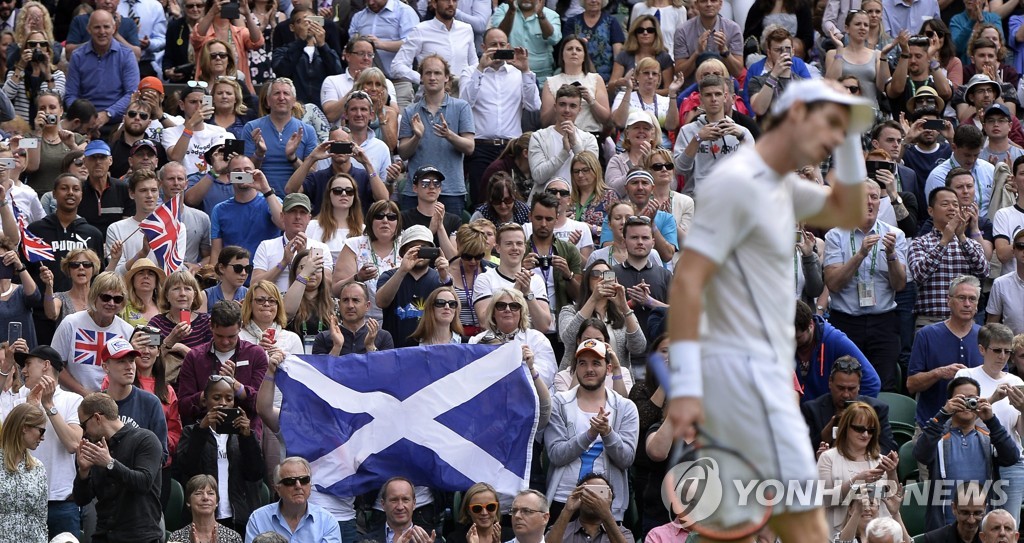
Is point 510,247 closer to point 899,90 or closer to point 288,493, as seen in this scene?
point 288,493

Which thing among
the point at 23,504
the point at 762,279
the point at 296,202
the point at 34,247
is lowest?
the point at 23,504

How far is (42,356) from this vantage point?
11.5 metres

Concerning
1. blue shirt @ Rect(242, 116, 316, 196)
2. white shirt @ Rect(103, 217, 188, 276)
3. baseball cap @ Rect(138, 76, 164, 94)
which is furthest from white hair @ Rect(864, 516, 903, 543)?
baseball cap @ Rect(138, 76, 164, 94)

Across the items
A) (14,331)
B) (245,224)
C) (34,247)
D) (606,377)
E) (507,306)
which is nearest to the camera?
(14,331)

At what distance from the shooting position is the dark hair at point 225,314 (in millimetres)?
11727

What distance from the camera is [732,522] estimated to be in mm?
5859

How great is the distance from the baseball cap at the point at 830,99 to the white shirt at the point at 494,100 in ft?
35.0

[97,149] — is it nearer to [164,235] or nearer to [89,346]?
[164,235]

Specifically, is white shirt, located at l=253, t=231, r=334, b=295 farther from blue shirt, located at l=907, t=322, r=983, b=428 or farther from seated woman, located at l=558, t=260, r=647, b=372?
blue shirt, located at l=907, t=322, r=983, b=428

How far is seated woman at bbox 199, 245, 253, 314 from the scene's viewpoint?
12836mm

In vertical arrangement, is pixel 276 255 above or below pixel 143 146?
below

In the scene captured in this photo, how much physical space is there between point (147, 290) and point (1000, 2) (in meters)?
11.4

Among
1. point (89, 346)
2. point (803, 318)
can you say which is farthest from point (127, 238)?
point (803, 318)

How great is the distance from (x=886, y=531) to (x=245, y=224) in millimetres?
6234
